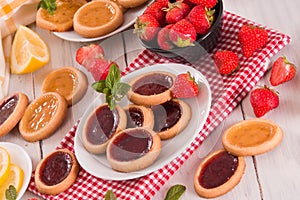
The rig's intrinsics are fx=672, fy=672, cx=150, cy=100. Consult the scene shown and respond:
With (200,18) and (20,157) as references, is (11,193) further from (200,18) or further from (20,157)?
(200,18)

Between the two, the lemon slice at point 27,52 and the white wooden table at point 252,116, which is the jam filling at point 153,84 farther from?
the lemon slice at point 27,52

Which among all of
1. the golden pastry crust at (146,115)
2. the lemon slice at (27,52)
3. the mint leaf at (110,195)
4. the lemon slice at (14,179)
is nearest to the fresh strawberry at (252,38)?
the golden pastry crust at (146,115)

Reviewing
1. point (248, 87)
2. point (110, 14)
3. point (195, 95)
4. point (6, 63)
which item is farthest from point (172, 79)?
point (6, 63)

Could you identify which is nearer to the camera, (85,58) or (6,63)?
(85,58)

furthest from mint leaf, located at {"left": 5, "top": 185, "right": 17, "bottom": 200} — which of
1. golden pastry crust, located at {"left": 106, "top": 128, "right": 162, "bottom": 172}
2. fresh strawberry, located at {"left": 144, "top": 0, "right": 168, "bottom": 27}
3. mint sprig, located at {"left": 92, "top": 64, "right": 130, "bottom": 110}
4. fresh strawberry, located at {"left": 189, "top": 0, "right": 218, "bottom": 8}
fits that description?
fresh strawberry, located at {"left": 189, "top": 0, "right": 218, "bottom": 8}

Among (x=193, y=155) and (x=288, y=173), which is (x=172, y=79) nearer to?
(x=193, y=155)
